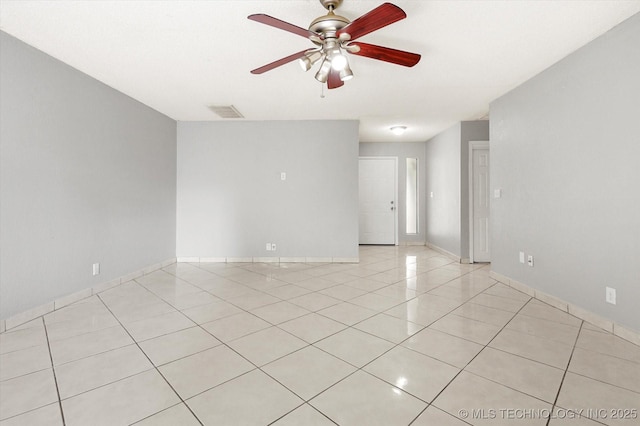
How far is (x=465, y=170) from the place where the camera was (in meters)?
4.91

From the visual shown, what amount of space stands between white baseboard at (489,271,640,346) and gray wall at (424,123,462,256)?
5.55 ft

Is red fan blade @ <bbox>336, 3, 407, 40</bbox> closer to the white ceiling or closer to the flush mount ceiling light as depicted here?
the white ceiling

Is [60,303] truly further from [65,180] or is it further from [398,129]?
[398,129]

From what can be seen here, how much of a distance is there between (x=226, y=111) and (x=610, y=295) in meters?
4.92

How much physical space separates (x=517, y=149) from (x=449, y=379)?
2955 mm

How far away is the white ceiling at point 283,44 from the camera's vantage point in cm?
205

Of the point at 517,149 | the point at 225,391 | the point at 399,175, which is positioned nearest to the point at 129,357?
the point at 225,391

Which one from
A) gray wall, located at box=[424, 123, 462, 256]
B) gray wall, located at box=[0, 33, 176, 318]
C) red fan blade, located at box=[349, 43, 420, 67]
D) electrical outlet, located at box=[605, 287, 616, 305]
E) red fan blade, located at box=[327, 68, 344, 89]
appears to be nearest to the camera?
red fan blade, located at box=[349, 43, 420, 67]

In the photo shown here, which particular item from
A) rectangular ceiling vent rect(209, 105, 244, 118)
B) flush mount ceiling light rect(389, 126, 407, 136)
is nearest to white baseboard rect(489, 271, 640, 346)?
flush mount ceiling light rect(389, 126, 407, 136)

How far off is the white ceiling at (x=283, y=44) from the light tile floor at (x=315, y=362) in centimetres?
244

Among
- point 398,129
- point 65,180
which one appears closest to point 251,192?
point 65,180

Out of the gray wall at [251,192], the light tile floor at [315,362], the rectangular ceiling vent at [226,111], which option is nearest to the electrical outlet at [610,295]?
the light tile floor at [315,362]

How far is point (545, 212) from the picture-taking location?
2.96 meters

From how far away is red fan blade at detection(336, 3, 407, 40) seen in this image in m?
1.57
